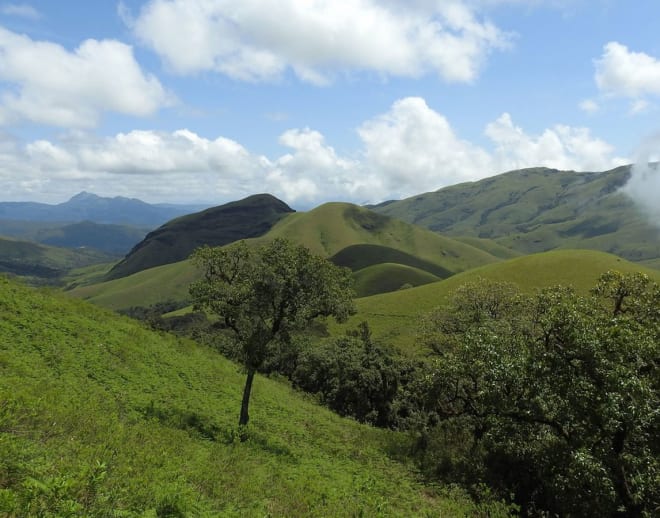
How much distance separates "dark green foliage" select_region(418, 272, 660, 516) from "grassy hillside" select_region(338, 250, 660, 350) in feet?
311

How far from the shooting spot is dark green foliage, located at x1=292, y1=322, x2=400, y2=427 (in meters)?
58.0

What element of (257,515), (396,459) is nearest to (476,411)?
(396,459)

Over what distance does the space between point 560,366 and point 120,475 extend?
20.1 metres

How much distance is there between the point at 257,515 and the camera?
578 inches

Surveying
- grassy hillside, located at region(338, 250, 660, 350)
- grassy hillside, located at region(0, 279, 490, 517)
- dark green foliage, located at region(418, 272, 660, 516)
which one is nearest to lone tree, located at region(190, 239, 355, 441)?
grassy hillside, located at region(0, 279, 490, 517)

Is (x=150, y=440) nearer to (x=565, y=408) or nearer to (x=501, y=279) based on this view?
(x=565, y=408)

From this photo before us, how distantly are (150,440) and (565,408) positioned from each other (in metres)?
20.5

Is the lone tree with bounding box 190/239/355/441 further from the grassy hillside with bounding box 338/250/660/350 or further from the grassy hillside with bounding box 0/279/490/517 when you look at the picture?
the grassy hillside with bounding box 338/250/660/350

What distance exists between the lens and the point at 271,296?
2873 cm

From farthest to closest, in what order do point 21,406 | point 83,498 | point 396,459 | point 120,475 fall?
point 396,459, point 21,406, point 120,475, point 83,498

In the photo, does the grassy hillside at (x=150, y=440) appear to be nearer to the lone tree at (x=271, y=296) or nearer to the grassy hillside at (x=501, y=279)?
the lone tree at (x=271, y=296)

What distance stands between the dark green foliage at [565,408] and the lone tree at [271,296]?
900 cm

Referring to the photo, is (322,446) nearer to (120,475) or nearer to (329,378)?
(120,475)

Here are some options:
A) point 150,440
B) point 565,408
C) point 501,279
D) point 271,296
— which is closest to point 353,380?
point 271,296
